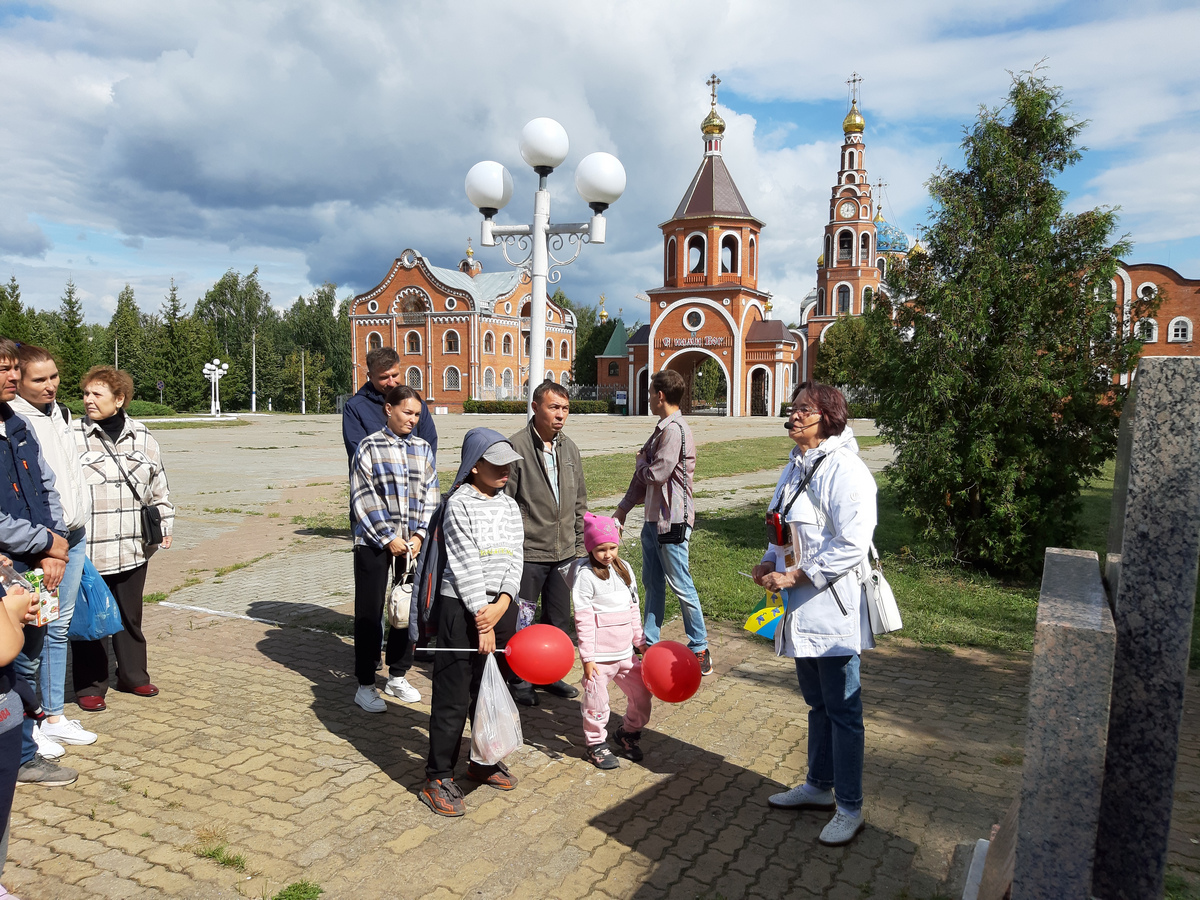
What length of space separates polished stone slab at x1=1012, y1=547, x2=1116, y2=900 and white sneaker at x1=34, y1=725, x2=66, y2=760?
171 inches

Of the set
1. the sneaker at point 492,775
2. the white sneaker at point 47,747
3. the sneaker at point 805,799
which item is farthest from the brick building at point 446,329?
the sneaker at point 805,799

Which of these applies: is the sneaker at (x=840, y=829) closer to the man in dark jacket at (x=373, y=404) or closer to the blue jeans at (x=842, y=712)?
the blue jeans at (x=842, y=712)

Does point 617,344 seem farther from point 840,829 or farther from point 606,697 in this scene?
point 840,829

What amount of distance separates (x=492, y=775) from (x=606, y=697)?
68cm

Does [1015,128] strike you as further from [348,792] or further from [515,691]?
[348,792]

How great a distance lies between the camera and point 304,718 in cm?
464

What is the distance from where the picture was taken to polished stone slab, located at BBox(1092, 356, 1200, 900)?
85.4 inches

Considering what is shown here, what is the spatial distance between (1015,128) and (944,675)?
5621mm

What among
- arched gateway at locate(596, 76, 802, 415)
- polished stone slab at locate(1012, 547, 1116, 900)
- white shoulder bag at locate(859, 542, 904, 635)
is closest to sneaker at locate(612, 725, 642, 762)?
white shoulder bag at locate(859, 542, 904, 635)

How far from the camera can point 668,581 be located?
5.49 m

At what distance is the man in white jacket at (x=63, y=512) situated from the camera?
12.9 ft

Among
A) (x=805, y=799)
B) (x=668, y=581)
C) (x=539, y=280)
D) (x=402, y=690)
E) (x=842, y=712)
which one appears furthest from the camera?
(x=539, y=280)

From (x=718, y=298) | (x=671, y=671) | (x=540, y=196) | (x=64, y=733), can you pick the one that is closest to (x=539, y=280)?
(x=540, y=196)

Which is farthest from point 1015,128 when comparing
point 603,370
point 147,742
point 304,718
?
point 603,370
